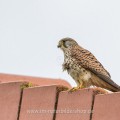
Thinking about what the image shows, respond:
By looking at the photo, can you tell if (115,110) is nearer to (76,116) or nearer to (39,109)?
(76,116)

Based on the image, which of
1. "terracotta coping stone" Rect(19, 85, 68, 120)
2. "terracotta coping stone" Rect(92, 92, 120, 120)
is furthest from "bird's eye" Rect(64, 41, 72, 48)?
"terracotta coping stone" Rect(92, 92, 120, 120)

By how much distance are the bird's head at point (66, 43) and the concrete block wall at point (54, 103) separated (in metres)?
1.58

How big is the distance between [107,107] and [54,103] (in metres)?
0.79

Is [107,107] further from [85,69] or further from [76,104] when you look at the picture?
[85,69]

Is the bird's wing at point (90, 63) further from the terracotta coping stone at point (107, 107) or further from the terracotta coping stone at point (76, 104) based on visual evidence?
the terracotta coping stone at point (107, 107)

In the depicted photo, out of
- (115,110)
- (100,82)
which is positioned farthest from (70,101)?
(100,82)

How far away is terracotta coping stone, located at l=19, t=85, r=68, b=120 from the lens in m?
6.88

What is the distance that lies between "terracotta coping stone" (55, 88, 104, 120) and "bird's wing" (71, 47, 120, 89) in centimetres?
96

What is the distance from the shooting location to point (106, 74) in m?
8.01

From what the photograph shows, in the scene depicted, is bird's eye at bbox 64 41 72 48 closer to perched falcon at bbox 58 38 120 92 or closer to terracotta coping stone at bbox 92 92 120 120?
perched falcon at bbox 58 38 120 92

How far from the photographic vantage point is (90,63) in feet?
27.2

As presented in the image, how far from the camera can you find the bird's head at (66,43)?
29.3 feet

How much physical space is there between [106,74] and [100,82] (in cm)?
12

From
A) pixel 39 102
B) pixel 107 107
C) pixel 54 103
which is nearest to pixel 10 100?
pixel 39 102
